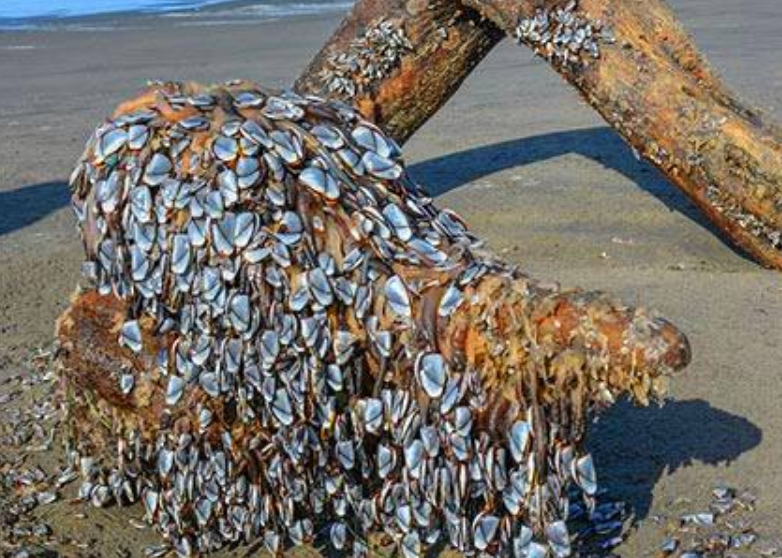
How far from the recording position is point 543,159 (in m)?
8.22

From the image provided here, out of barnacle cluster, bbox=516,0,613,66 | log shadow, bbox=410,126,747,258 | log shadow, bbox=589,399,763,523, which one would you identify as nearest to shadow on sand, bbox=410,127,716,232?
log shadow, bbox=410,126,747,258

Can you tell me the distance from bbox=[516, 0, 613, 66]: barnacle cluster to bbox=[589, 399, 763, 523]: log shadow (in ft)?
5.16

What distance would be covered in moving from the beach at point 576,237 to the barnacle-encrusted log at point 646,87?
383mm

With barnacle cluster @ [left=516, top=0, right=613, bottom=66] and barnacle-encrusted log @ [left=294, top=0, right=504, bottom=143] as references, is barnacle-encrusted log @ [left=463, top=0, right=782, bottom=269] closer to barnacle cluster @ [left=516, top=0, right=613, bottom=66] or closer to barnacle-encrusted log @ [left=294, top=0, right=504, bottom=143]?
barnacle cluster @ [left=516, top=0, right=613, bottom=66]

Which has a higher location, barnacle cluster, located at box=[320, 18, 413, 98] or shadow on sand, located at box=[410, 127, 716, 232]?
barnacle cluster, located at box=[320, 18, 413, 98]

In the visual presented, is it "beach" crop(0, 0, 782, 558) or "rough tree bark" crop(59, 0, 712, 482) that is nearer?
"beach" crop(0, 0, 782, 558)

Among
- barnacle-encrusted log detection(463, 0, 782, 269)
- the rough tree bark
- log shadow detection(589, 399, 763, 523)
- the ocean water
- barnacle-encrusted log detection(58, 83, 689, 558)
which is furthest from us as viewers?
the ocean water

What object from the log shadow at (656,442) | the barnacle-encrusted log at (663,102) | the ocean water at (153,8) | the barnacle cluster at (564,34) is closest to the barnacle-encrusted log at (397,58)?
the barnacle-encrusted log at (663,102)

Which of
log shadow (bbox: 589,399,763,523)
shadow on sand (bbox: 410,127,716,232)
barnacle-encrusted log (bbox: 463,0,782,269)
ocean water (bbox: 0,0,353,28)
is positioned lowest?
ocean water (bbox: 0,0,353,28)

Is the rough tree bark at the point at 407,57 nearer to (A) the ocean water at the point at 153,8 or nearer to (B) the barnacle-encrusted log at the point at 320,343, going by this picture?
(B) the barnacle-encrusted log at the point at 320,343

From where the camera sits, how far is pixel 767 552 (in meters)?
3.44

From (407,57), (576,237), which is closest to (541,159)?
(576,237)

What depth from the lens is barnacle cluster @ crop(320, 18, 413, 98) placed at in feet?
18.5

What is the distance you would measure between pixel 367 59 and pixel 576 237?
143 cm
